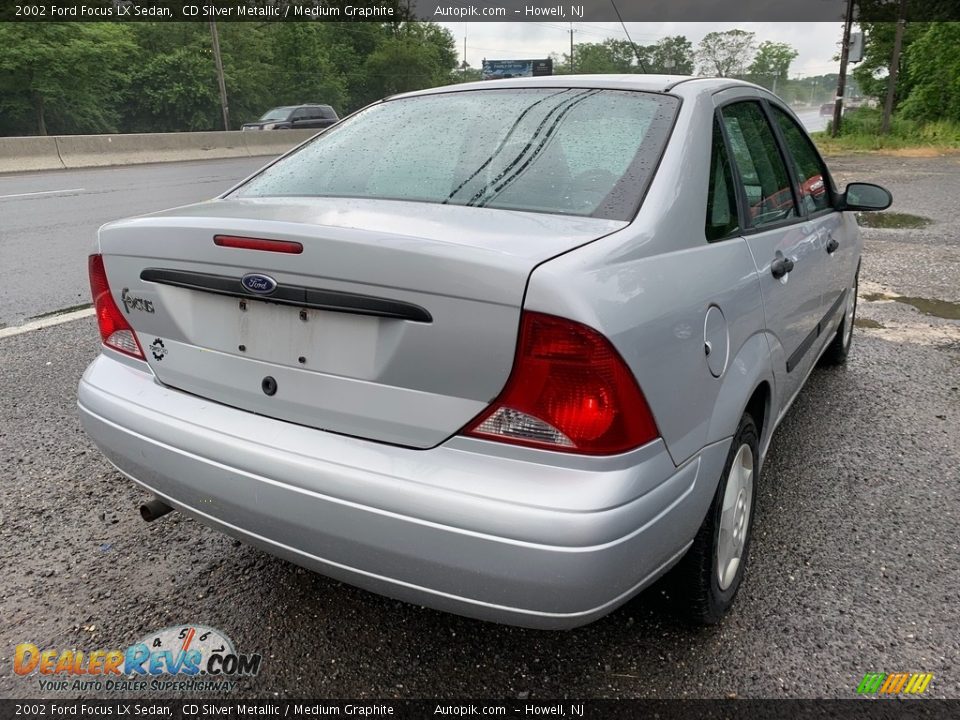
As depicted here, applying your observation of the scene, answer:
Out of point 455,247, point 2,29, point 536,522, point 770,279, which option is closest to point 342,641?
point 536,522

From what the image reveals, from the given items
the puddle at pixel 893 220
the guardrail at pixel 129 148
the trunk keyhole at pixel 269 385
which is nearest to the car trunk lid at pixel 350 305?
the trunk keyhole at pixel 269 385

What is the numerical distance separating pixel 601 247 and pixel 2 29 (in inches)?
1732

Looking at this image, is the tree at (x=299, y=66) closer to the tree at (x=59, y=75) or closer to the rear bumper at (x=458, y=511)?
the tree at (x=59, y=75)

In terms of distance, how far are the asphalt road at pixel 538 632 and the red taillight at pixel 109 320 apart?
78cm

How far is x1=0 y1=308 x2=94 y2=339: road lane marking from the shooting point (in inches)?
195

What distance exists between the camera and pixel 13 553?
263cm

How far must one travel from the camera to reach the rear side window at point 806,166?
317cm

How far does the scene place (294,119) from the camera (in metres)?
27.4

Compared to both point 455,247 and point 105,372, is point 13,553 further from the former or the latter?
point 455,247

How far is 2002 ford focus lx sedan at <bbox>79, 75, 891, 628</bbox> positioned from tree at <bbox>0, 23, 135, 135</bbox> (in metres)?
43.1

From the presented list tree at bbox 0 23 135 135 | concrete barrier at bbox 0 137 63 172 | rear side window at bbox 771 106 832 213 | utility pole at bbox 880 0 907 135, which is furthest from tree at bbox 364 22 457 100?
rear side window at bbox 771 106 832 213

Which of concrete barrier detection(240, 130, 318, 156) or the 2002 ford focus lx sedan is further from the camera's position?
concrete barrier detection(240, 130, 318, 156)

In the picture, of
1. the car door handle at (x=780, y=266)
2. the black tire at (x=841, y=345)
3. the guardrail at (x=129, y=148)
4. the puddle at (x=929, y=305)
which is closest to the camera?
the car door handle at (x=780, y=266)

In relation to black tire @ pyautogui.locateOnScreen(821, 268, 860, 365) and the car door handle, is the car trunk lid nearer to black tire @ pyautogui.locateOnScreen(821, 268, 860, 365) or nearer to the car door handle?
the car door handle
